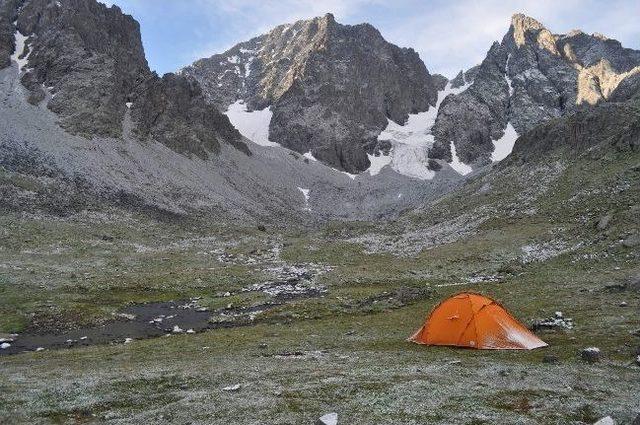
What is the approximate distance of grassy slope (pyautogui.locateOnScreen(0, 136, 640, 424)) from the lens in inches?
643

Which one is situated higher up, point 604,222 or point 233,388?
point 604,222

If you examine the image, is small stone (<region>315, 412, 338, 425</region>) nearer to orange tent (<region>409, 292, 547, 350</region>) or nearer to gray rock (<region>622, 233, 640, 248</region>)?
orange tent (<region>409, 292, 547, 350</region>)

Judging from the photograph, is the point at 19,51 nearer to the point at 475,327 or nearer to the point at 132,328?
the point at 132,328

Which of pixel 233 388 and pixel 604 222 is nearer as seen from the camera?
pixel 233 388

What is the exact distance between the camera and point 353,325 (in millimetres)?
33562

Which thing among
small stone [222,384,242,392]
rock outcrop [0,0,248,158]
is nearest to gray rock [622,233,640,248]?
small stone [222,384,242,392]

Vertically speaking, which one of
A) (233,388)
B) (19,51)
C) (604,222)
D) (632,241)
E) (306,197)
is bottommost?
(233,388)

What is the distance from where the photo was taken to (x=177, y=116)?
165375mm

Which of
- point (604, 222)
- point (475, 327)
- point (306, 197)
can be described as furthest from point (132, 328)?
point (306, 197)

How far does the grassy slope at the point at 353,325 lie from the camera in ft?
53.6

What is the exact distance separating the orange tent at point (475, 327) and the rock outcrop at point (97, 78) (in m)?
127

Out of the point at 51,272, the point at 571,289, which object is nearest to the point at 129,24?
the point at 51,272

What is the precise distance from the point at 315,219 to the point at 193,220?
42281 mm

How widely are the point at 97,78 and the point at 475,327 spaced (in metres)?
152
